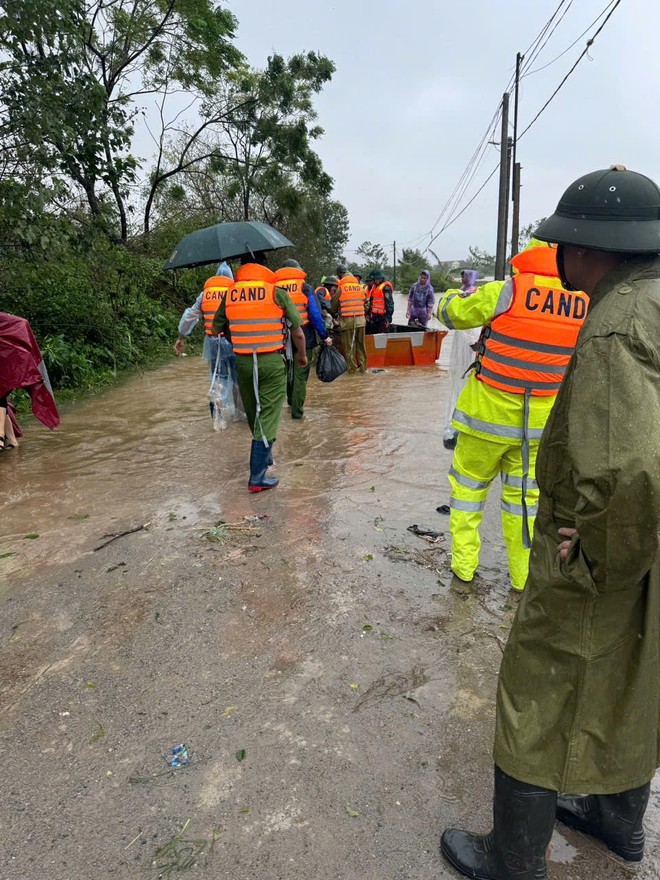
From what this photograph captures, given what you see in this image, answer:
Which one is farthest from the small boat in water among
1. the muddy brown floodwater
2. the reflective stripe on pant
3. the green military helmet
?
the green military helmet

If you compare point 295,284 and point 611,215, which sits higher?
point 611,215

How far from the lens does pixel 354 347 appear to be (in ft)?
36.9

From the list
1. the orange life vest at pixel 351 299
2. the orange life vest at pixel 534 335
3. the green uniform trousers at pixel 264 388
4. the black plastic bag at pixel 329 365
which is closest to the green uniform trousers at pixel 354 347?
the orange life vest at pixel 351 299

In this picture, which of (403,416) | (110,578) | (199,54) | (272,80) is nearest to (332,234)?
(272,80)

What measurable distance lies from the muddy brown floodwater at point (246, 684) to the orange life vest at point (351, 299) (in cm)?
617

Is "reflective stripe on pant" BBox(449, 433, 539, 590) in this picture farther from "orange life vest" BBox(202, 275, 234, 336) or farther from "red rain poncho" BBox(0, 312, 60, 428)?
"red rain poncho" BBox(0, 312, 60, 428)

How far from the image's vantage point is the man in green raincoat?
4.12ft

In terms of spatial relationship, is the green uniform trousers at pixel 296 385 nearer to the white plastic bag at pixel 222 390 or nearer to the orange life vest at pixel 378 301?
the white plastic bag at pixel 222 390

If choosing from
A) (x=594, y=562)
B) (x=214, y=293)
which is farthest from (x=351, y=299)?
(x=594, y=562)

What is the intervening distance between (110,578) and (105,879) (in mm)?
2065

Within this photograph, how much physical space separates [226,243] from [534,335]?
2.87m

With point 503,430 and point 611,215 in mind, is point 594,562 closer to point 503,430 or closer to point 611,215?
point 611,215

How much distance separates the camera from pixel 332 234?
49156mm

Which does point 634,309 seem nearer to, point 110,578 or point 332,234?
point 110,578
